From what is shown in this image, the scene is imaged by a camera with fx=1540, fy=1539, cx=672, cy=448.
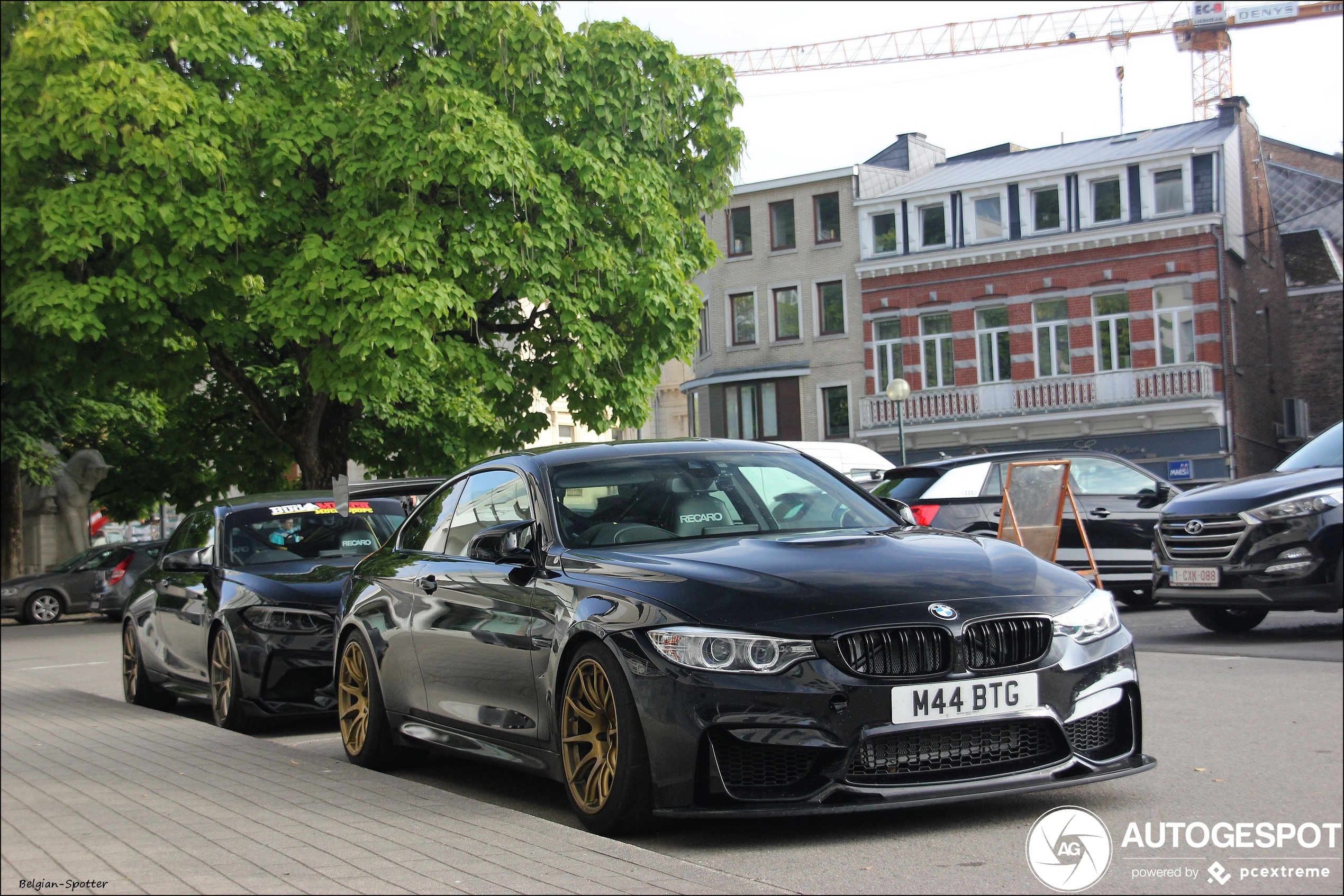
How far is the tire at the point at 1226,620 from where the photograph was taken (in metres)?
14.0

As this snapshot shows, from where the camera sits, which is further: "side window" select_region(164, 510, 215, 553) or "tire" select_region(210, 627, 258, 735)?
"side window" select_region(164, 510, 215, 553)

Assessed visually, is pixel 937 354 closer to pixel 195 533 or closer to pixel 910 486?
pixel 910 486

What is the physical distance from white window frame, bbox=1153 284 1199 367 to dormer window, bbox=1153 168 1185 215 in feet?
7.43

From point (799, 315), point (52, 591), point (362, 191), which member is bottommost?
point (52, 591)

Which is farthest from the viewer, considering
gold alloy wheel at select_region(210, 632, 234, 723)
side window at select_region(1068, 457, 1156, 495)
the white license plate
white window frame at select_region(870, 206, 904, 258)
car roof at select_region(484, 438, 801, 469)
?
white window frame at select_region(870, 206, 904, 258)

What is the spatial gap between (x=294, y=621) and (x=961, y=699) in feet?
20.1

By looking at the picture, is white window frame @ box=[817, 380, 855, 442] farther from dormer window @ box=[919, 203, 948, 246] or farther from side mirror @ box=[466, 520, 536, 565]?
side mirror @ box=[466, 520, 536, 565]

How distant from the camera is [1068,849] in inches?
198

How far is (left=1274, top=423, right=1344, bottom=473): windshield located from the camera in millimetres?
13250

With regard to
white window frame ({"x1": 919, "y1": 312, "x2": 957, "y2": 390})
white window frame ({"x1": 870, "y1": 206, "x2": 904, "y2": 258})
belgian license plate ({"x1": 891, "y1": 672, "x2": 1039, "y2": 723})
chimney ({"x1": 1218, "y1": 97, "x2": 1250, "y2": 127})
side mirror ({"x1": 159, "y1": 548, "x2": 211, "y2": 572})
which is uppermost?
chimney ({"x1": 1218, "y1": 97, "x2": 1250, "y2": 127})

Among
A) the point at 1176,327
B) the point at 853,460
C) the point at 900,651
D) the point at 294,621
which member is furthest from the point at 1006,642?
the point at 1176,327

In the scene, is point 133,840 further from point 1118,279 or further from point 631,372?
point 1118,279

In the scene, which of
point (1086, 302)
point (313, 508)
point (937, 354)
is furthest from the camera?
point (937, 354)

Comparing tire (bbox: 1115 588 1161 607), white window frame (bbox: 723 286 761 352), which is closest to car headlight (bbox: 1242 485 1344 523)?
tire (bbox: 1115 588 1161 607)
